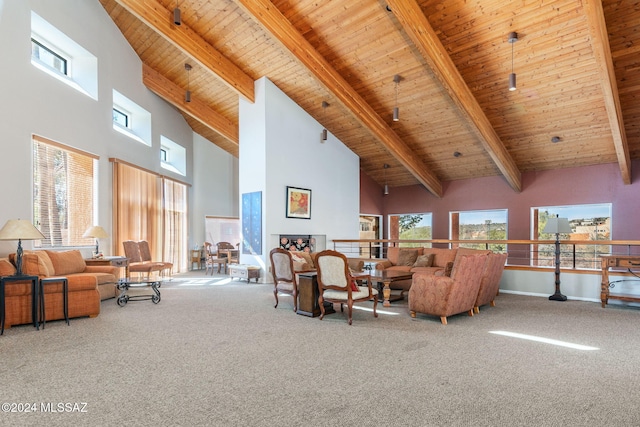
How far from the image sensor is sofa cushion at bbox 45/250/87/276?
5688mm

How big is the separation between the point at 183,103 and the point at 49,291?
6274 mm

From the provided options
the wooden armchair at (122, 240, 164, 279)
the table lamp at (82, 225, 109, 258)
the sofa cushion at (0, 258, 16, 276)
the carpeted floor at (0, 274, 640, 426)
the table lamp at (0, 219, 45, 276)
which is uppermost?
the table lamp at (0, 219, 45, 276)

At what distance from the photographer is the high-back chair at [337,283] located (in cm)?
460

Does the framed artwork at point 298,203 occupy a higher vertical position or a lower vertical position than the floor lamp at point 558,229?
higher

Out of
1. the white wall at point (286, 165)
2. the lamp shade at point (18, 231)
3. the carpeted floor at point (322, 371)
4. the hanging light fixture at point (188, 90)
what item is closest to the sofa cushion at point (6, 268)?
the lamp shade at point (18, 231)

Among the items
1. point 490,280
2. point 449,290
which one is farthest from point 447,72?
point 449,290

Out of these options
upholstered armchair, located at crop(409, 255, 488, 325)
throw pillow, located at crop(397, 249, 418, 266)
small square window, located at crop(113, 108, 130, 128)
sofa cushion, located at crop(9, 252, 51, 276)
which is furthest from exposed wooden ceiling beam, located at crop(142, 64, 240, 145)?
upholstered armchair, located at crop(409, 255, 488, 325)

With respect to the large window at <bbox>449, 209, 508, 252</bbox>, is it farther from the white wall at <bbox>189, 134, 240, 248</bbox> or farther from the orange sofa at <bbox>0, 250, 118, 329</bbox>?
the orange sofa at <bbox>0, 250, 118, 329</bbox>

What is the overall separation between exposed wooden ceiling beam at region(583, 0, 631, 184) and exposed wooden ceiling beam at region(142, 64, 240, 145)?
839 cm

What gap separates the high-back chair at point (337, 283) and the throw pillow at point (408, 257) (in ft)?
8.34

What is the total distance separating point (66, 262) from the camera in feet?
19.2

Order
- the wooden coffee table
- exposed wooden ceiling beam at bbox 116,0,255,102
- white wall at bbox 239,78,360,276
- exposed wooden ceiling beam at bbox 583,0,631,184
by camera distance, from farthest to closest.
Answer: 1. white wall at bbox 239,78,360,276
2. exposed wooden ceiling beam at bbox 116,0,255,102
3. the wooden coffee table
4. exposed wooden ceiling beam at bbox 583,0,631,184

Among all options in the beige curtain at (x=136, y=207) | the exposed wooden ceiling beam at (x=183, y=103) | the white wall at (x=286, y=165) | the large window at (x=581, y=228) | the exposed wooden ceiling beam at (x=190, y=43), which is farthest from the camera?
the exposed wooden ceiling beam at (x=183, y=103)

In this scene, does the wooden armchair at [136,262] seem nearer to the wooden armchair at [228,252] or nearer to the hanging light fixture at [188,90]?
the wooden armchair at [228,252]
